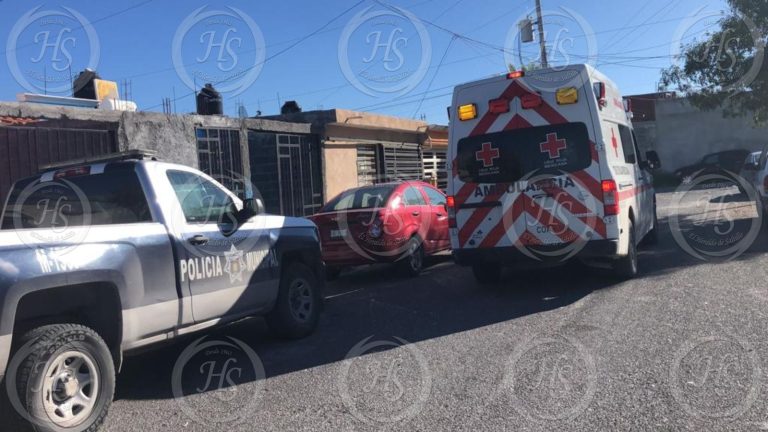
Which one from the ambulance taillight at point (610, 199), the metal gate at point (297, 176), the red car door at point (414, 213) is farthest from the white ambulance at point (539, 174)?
the metal gate at point (297, 176)

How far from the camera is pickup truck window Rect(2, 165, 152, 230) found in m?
5.07

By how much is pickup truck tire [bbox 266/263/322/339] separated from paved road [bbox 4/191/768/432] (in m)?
0.19

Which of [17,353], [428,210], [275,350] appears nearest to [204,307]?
[275,350]

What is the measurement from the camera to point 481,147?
8242 millimetres

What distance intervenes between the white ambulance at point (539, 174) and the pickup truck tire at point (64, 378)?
4983mm

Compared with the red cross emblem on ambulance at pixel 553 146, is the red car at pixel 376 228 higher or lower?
lower

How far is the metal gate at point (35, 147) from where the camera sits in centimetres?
874

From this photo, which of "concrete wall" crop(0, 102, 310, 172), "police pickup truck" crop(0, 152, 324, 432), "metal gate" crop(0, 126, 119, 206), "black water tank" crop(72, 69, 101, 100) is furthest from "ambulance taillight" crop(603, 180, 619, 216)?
"black water tank" crop(72, 69, 101, 100)

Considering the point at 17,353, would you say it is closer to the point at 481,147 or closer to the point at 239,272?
the point at 239,272

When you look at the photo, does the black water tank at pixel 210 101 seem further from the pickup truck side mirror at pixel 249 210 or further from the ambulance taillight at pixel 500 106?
the pickup truck side mirror at pixel 249 210

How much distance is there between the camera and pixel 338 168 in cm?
1617

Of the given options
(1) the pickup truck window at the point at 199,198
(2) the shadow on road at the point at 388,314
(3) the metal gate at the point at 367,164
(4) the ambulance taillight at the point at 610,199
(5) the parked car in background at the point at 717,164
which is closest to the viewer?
(1) the pickup truck window at the point at 199,198

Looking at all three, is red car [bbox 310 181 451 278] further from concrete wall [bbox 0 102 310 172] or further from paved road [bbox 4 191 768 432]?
concrete wall [bbox 0 102 310 172]

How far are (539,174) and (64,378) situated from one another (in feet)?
18.6
